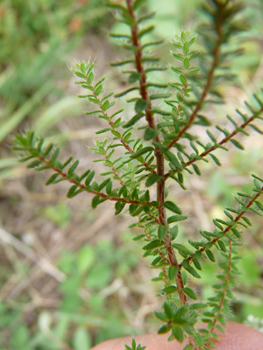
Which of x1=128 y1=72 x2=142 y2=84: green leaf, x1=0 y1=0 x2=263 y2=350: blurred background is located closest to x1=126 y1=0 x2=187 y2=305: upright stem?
x1=128 y1=72 x2=142 y2=84: green leaf

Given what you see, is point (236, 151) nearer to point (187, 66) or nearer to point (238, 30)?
point (187, 66)

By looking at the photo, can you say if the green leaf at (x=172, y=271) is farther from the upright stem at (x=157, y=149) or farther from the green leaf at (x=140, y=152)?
the green leaf at (x=140, y=152)

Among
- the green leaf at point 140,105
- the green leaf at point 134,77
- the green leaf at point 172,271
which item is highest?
the green leaf at point 134,77

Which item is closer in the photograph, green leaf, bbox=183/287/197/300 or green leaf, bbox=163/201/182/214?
green leaf, bbox=163/201/182/214

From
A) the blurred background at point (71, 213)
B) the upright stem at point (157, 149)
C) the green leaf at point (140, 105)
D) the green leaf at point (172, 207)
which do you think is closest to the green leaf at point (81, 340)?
the blurred background at point (71, 213)

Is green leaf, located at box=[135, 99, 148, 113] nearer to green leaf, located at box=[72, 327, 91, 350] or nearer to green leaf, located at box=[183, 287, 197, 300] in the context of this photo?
green leaf, located at box=[183, 287, 197, 300]

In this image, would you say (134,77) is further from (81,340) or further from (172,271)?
(81,340)

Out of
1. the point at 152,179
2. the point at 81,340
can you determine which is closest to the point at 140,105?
the point at 152,179
